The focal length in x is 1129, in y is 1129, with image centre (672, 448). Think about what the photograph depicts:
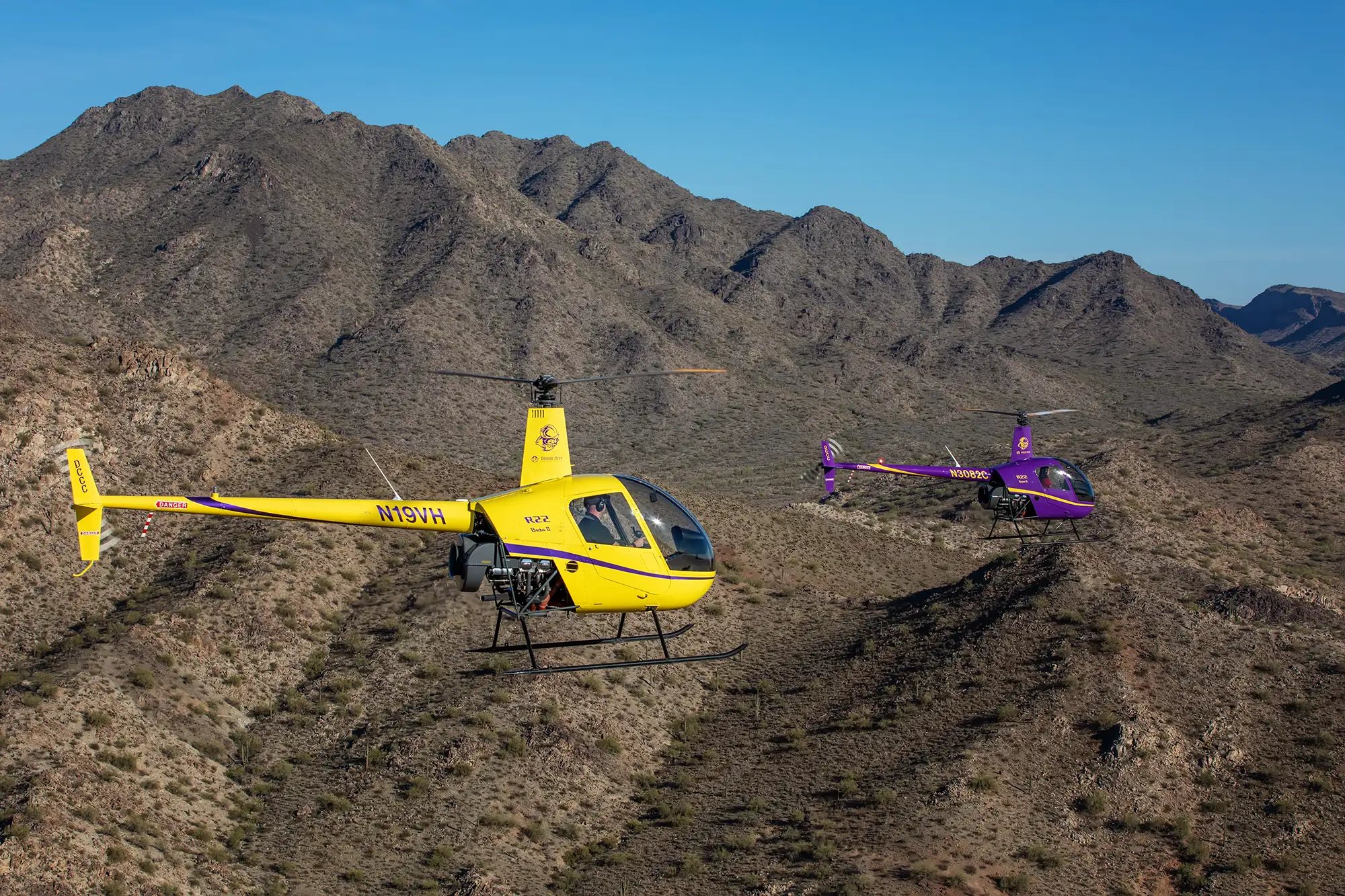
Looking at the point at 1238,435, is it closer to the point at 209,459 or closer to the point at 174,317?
the point at 209,459

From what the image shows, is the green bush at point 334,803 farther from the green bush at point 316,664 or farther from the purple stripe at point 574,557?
the purple stripe at point 574,557

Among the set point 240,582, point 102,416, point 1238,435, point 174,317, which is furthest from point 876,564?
point 174,317

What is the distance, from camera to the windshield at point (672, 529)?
2530 cm

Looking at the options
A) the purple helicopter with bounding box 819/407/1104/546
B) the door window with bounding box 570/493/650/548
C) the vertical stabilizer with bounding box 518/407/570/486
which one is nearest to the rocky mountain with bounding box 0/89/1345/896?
the purple helicopter with bounding box 819/407/1104/546

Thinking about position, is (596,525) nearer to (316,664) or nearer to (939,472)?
(316,664)

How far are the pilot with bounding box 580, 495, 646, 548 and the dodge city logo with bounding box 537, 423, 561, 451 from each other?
2.00 meters

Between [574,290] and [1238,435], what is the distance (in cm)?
7899

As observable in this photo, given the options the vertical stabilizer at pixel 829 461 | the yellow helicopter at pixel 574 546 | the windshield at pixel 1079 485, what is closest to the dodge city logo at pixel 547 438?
the yellow helicopter at pixel 574 546

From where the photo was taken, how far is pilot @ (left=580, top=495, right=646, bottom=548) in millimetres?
25109

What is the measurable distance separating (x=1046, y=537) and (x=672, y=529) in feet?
124

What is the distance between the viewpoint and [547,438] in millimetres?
26547

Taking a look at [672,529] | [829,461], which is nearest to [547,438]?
[672,529]

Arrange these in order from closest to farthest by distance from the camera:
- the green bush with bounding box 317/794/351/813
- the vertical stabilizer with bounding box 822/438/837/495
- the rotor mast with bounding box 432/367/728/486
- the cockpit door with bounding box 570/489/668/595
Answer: the cockpit door with bounding box 570/489/668/595
the rotor mast with bounding box 432/367/728/486
the green bush with bounding box 317/794/351/813
the vertical stabilizer with bounding box 822/438/837/495

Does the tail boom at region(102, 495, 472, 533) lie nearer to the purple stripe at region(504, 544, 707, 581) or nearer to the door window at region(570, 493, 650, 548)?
the purple stripe at region(504, 544, 707, 581)
